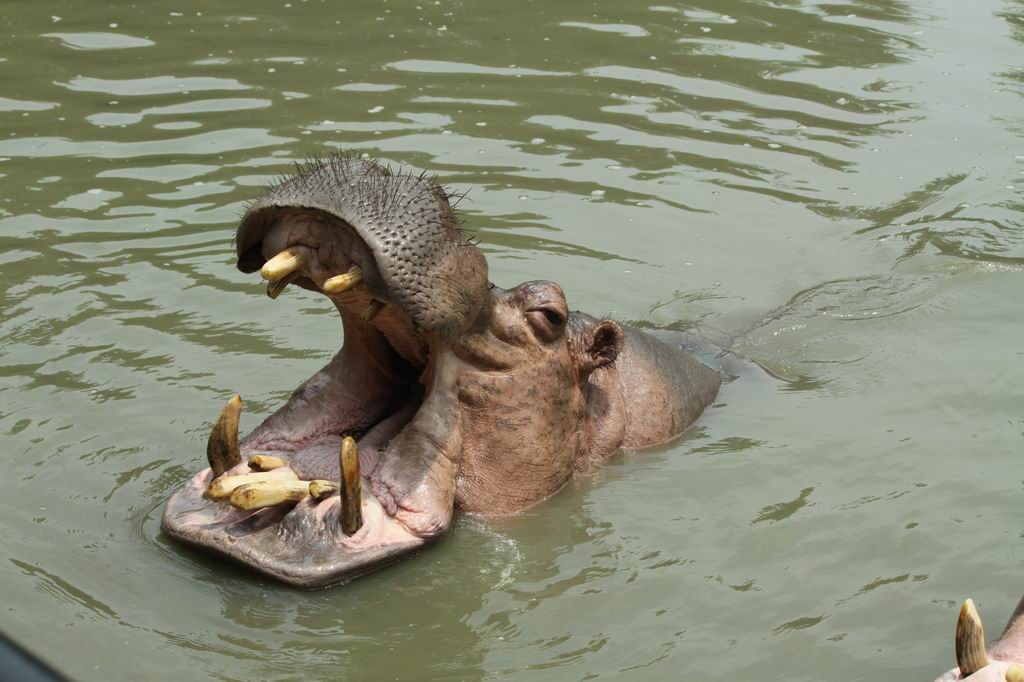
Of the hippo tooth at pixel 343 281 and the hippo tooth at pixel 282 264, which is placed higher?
the hippo tooth at pixel 282 264

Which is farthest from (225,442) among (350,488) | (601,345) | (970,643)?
(970,643)

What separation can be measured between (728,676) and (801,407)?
7.74 feet

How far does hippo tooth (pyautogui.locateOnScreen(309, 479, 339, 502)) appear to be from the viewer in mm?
4750

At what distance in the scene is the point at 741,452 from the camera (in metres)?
6.15

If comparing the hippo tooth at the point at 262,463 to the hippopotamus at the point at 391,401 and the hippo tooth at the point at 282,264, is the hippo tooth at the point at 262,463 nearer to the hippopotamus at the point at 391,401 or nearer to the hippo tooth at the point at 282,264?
the hippopotamus at the point at 391,401

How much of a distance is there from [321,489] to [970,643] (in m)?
2.14

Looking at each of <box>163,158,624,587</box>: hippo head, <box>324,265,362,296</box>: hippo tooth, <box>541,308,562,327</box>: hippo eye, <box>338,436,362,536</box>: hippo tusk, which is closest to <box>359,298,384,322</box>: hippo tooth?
<box>163,158,624,587</box>: hippo head

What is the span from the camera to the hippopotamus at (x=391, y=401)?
4.58 metres

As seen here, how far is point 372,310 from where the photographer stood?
4652 millimetres

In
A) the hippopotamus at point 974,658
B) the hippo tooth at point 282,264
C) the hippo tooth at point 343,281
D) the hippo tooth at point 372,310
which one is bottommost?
the hippopotamus at point 974,658

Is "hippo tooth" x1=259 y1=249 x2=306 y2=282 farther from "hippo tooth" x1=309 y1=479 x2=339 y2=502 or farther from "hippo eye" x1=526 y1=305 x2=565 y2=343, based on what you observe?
"hippo eye" x1=526 y1=305 x2=565 y2=343

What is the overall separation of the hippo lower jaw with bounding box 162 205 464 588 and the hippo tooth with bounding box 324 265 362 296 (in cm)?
3

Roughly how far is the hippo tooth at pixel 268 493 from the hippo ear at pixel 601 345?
49.6 inches

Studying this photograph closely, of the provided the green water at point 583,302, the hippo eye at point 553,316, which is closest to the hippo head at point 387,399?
the hippo eye at point 553,316
